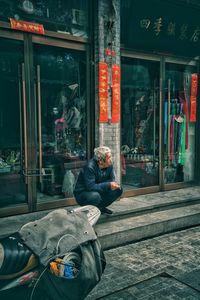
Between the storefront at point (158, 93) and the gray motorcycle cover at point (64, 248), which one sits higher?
the storefront at point (158, 93)

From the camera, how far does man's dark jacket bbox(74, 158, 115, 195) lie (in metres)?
5.21

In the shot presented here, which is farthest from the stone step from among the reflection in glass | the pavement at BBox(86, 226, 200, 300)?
the reflection in glass

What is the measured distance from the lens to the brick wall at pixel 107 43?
6.50 meters

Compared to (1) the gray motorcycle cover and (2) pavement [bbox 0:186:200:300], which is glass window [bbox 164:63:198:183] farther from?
(1) the gray motorcycle cover

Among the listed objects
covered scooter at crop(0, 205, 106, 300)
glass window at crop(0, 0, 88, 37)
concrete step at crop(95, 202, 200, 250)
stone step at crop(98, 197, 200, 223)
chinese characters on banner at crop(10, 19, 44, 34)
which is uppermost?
glass window at crop(0, 0, 88, 37)

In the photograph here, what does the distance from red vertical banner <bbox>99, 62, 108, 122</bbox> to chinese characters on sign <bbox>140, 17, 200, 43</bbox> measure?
153cm

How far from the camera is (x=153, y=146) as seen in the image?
8.08m

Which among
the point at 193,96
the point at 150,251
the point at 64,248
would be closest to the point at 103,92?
the point at 193,96

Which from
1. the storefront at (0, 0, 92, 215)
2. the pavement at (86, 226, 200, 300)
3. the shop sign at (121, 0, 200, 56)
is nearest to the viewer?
the pavement at (86, 226, 200, 300)

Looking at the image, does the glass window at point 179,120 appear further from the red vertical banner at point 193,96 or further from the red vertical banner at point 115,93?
the red vertical banner at point 115,93

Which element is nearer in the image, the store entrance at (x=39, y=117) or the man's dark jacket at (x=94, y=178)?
Result: the man's dark jacket at (x=94, y=178)

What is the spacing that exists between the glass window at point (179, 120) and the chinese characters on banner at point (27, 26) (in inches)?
140

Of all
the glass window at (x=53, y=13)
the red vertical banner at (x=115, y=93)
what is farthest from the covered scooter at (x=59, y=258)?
the red vertical banner at (x=115, y=93)

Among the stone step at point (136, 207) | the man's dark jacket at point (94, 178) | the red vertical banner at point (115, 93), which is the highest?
the red vertical banner at point (115, 93)
